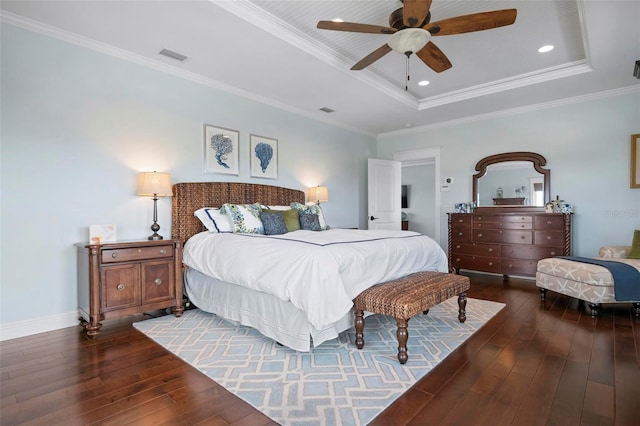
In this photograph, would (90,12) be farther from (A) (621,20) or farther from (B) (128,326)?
(A) (621,20)

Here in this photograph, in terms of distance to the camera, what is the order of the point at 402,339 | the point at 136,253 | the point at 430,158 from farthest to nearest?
the point at 430,158 → the point at 136,253 → the point at 402,339

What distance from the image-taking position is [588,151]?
4.61 meters

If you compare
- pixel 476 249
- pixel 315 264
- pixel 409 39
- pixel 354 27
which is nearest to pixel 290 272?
pixel 315 264

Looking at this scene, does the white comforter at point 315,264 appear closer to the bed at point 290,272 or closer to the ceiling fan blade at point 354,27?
the bed at point 290,272

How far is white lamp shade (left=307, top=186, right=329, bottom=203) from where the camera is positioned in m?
5.21

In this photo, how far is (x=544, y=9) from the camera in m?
2.80

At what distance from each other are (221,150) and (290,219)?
1306 millimetres

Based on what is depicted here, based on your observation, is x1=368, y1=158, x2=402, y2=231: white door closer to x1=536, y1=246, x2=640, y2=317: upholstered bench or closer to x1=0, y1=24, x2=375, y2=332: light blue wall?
x1=536, y1=246, x2=640, y2=317: upholstered bench

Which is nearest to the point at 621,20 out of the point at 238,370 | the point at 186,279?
the point at 238,370

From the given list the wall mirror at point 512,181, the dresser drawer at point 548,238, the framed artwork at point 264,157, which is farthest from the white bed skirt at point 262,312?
the wall mirror at point 512,181

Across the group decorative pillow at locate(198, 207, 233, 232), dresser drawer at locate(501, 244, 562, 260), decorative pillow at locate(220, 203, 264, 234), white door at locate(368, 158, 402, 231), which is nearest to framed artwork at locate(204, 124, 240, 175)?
decorative pillow at locate(198, 207, 233, 232)

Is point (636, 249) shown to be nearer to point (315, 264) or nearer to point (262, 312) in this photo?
point (315, 264)

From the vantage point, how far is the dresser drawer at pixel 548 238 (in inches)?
175

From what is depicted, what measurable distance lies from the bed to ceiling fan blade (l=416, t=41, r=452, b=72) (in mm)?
1645
